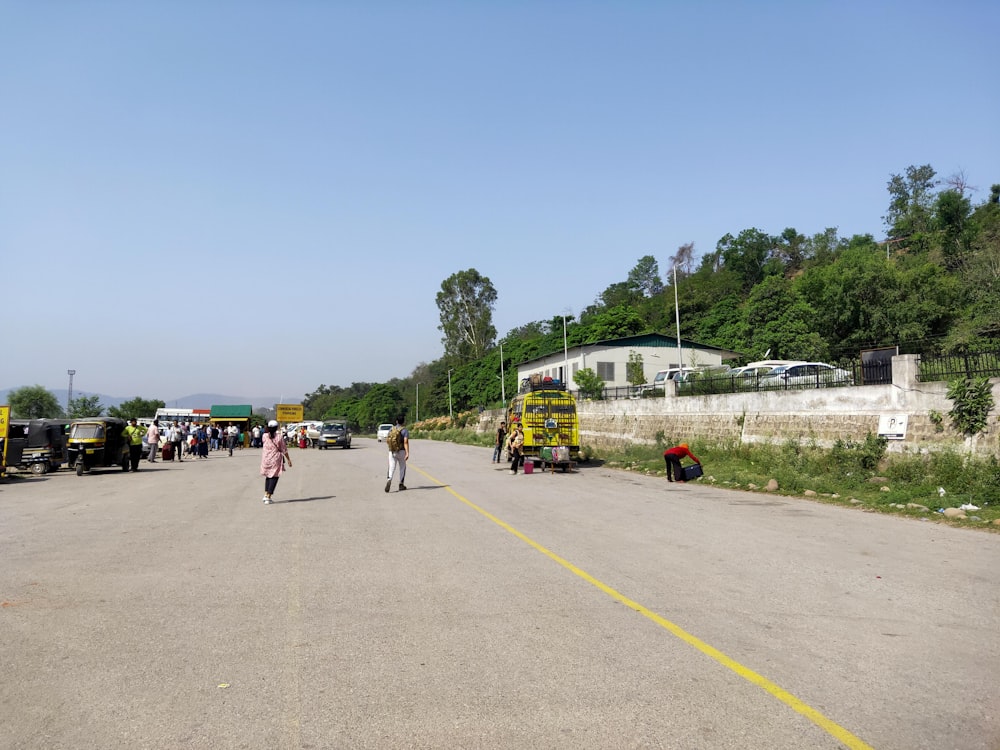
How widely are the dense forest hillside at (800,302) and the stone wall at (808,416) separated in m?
1.82

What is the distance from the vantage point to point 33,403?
384ft

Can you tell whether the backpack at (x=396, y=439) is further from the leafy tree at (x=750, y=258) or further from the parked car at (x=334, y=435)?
the leafy tree at (x=750, y=258)

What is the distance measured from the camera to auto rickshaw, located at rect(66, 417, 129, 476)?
25.8m

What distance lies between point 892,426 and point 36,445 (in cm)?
2778

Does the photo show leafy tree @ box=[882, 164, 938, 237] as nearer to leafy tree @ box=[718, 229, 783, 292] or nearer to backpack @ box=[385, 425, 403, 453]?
leafy tree @ box=[718, 229, 783, 292]

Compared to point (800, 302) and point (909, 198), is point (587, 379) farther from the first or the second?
point (909, 198)

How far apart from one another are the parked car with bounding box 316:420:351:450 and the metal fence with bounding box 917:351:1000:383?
127ft

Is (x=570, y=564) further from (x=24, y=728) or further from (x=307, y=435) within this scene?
(x=307, y=435)

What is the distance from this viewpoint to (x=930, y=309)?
51156 millimetres

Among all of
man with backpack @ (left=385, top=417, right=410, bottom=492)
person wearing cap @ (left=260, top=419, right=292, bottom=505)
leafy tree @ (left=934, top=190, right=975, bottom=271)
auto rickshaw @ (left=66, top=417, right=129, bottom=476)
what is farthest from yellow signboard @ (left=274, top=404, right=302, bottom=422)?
leafy tree @ (left=934, top=190, right=975, bottom=271)

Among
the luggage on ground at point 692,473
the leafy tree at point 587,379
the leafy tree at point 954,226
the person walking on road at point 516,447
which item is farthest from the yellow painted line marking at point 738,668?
the leafy tree at point 954,226

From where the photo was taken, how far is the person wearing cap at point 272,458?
1620 cm

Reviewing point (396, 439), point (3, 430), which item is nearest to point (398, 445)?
point (396, 439)

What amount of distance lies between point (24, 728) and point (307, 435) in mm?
50777
